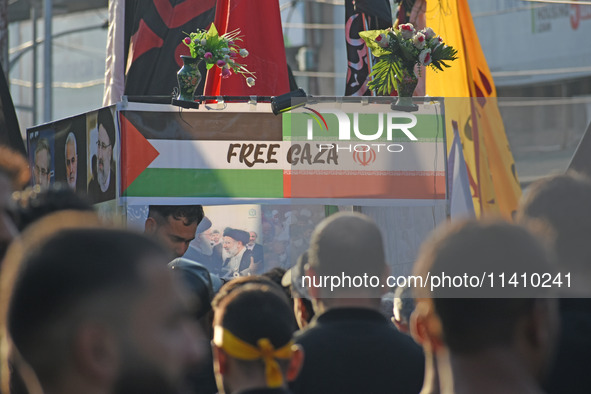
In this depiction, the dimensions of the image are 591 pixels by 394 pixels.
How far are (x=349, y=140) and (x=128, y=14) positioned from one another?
3.14 meters

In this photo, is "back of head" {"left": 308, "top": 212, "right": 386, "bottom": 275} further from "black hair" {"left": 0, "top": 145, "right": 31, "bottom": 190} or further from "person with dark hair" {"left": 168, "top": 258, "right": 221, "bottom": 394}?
"black hair" {"left": 0, "top": 145, "right": 31, "bottom": 190}

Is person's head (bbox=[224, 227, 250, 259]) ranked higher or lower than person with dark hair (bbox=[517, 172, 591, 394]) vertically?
lower

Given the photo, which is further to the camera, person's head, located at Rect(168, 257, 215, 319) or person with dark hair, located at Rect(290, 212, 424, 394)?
person's head, located at Rect(168, 257, 215, 319)

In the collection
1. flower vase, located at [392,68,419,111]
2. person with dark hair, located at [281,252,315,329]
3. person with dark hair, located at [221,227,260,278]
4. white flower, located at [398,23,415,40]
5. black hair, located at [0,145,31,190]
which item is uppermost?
white flower, located at [398,23,415,40]

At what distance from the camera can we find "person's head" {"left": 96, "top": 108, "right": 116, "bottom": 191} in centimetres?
711

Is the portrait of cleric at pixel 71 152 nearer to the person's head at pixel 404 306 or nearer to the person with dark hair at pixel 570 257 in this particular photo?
the person's head at pixel 404 306

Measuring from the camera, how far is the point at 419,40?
7672mm

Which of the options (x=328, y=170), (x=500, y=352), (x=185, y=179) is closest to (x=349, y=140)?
(x=328, y=170)

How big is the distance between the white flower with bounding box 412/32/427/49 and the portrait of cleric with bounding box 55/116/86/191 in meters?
2.54

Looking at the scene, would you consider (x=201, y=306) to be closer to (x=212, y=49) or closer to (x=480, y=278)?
(x=480, y=278)

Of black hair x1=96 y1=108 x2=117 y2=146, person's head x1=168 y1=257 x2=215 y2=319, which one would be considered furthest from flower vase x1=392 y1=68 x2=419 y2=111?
person's head x1=168 y1=257 x2=215 y2=319

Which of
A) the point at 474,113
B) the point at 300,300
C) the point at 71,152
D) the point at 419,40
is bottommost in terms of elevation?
the point at 300,300

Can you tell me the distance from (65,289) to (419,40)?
6.39m

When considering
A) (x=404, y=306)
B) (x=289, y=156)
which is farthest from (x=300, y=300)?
(x=289, y=156)
